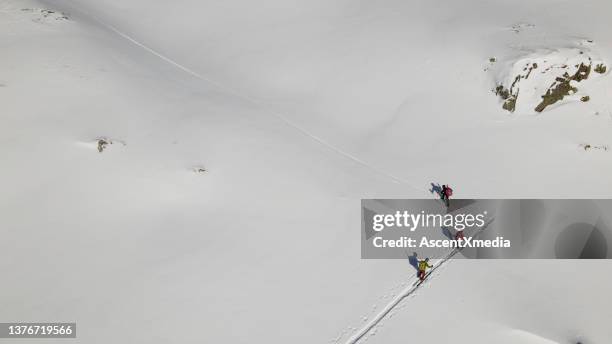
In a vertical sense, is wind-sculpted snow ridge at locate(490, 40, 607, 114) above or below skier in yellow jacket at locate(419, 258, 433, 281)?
above

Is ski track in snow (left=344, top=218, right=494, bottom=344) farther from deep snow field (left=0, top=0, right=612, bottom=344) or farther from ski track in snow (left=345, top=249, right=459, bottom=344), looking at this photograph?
deep snow field (left=0, top=0, right=612, bottom=344)

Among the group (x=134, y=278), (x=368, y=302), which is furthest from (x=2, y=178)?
(x=368, y=302)

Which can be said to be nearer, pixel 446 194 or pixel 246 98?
pixel 446 194

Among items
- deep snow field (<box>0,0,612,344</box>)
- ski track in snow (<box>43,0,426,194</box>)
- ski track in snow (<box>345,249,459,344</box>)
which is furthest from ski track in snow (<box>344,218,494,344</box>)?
ski track in snow (<box>43,0,426,194</box>)

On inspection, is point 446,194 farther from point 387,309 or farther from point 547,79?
point 547,79

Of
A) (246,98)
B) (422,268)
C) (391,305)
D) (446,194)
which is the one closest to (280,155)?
(246,98)

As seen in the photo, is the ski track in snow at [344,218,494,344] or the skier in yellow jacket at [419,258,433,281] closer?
the ski track in snow at [344,218,494,344]

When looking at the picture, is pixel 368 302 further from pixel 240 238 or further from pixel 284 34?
pixel 284 34
